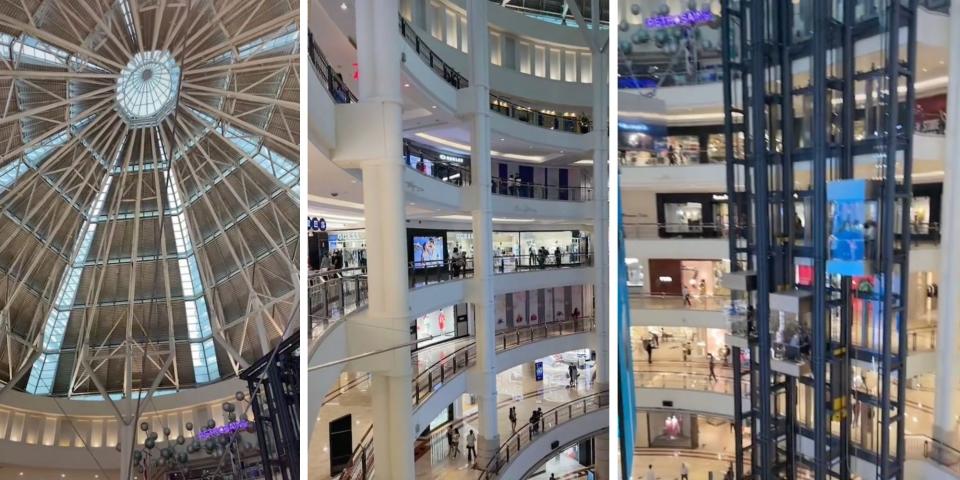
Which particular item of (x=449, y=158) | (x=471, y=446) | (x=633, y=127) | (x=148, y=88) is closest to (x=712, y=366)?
(x=633, y=127)

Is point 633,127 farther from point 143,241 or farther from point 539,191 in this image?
point 143,241

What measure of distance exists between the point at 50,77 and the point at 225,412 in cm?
265

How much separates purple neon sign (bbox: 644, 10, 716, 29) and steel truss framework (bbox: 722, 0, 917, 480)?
0.12m

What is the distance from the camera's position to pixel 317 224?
3898 mm

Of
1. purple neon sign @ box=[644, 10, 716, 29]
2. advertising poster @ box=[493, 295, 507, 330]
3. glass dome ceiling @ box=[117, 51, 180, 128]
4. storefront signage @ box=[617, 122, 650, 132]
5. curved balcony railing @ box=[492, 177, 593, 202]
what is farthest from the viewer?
advertising poster @ box=[493, 295, 507, 330]

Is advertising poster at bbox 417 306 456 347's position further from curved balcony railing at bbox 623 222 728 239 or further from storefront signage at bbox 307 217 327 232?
curved balcony railing at bbox 623 222 728 239

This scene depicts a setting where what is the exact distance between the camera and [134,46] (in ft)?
11.1

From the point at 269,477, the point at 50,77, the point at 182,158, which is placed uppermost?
the point at 50,77

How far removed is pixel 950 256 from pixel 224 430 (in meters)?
4.34

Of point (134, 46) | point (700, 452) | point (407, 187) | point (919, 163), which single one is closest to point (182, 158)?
point (134, 46)

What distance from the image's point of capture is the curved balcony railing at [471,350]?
13.6 feet

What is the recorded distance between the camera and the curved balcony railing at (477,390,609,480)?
408cm

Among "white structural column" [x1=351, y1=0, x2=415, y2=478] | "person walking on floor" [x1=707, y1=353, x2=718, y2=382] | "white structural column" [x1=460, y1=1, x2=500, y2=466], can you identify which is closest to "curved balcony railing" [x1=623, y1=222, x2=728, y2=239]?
"person walking on floor" [x1=707, y1=353, x2=718, y2=382]

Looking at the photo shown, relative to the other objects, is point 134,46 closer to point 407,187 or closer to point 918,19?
point 407,187
